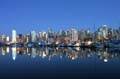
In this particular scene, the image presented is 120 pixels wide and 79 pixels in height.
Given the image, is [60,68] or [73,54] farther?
[73,54]

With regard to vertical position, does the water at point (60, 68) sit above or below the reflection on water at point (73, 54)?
above

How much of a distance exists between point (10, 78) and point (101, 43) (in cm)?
A: 13175

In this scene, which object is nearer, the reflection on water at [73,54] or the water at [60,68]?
the water at [60,68]

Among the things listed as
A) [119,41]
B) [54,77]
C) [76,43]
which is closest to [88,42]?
[76,43]

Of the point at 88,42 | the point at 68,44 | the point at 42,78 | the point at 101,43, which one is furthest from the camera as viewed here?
the point at 68,44

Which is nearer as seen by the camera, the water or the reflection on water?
the water

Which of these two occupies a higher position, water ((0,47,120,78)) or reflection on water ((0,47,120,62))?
water ((0,47,120,78))

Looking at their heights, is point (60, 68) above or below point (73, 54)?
above

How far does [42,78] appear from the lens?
2500cm

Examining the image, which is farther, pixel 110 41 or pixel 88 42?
pixel 88 42

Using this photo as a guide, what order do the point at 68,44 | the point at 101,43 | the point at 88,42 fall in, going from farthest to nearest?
the point at 68,44 < the point at 88,42 < the point at 101,43

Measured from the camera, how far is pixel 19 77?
25.6m

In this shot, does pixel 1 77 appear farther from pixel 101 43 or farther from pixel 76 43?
pixel 76 43

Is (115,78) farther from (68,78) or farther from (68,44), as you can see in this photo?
(68,44)
